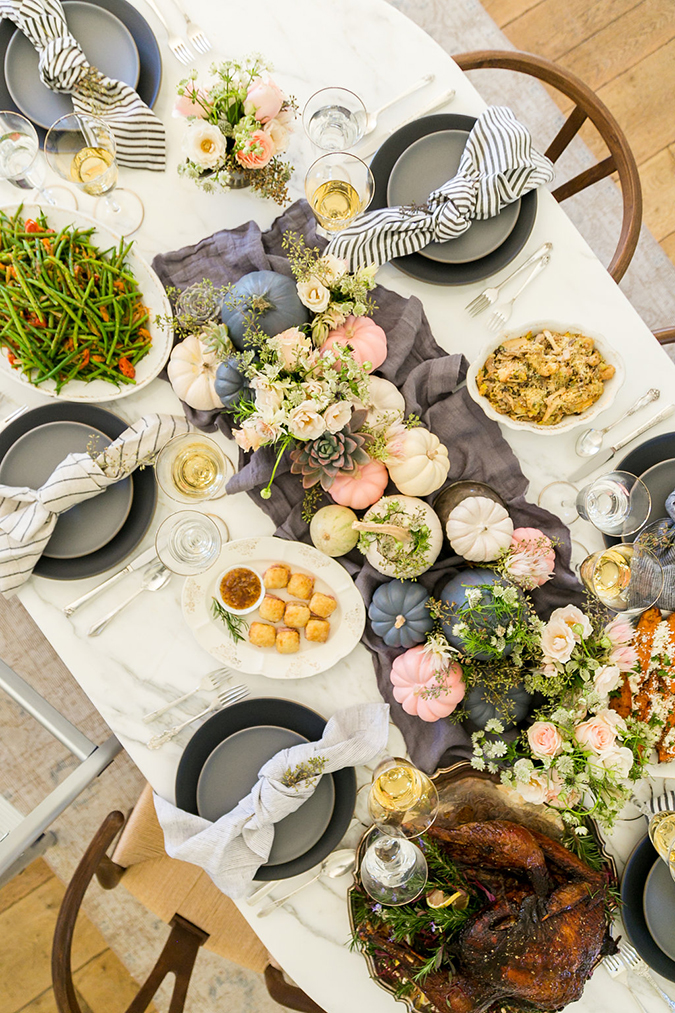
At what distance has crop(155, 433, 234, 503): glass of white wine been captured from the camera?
1708 millimetres

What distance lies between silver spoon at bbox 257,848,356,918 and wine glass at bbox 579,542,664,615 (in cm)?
87

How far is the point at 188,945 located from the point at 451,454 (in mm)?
1642

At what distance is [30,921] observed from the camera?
115 inches

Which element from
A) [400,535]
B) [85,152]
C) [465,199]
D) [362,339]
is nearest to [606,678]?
[400,535]

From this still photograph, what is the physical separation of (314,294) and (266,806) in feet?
3.77

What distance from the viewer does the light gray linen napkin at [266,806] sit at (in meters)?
1.60

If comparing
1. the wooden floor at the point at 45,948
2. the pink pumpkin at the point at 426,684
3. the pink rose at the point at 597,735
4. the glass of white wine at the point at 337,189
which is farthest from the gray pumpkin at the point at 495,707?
the wooden floor at the point at 45,948

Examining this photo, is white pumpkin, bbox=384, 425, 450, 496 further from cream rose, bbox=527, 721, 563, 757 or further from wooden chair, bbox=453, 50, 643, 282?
wooden chair, bbox=453, 50, 643, 282

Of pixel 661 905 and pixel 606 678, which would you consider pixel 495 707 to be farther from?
pixel 661 905

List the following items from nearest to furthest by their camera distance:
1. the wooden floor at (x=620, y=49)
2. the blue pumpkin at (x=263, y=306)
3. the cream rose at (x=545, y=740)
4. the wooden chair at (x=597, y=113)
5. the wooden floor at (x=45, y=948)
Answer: the cream rose at (x=545, y=740), the blue pumpkin at (x=263, y=306), the wooden chair at (x=597, y=113), the wooden floor at (x=45, y=948), the wooden floor at (x=620, y=49)

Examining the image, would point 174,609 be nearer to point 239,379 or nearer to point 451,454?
point 239,379

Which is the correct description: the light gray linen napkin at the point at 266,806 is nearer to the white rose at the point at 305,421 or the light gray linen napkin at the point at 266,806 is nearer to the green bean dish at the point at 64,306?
the white rose at the point at 305,421

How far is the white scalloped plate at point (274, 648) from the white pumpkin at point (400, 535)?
0.47ft

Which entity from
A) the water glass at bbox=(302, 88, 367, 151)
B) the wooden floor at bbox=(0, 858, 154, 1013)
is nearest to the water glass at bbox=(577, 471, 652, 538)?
the water glass at bbox=(302, 88, 367, 151)
